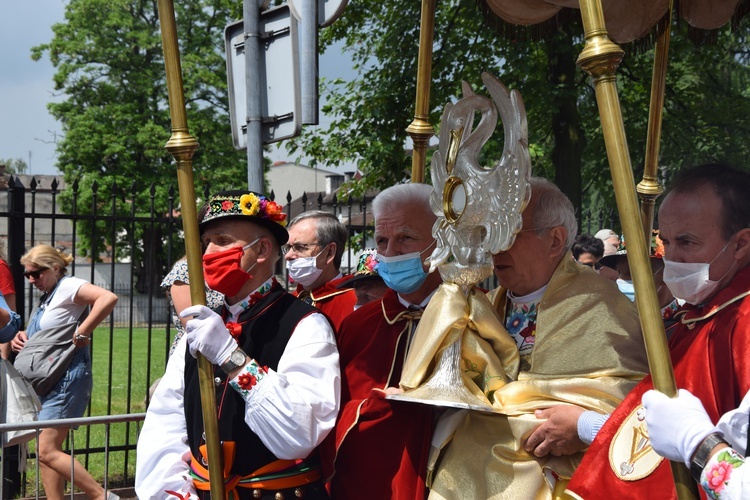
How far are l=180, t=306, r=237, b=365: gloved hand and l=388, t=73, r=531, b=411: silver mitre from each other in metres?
0.59

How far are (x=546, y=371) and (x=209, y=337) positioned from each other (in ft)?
3.62

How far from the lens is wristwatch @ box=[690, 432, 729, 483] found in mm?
2092

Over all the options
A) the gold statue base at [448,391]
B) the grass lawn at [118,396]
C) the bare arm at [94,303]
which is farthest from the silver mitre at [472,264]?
the bare arm at [94,303]

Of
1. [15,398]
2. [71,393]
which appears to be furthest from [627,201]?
[71,393]

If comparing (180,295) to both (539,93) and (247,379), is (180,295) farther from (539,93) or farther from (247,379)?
(539,93)

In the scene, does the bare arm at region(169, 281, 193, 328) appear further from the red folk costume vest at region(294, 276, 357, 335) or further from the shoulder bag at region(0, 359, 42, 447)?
the shoulder bag at region(0, 359, 42, 447)

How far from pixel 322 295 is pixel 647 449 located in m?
2.93

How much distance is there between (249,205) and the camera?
342 centimetres

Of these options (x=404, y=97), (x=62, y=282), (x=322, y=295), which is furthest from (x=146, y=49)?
(x=322, y=295)

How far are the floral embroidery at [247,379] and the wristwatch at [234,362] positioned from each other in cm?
2

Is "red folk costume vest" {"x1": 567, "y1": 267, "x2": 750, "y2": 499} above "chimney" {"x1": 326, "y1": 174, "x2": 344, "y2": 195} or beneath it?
beneath

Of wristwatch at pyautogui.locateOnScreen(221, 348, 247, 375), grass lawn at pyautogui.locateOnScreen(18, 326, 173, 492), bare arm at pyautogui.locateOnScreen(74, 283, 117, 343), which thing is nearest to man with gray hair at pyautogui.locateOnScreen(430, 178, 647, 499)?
wristwatch at pyautogui.locateOnScreen(221, 348, 247, 375)

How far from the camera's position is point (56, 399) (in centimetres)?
660

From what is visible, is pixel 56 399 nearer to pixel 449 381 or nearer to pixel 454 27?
pixel 449 381
